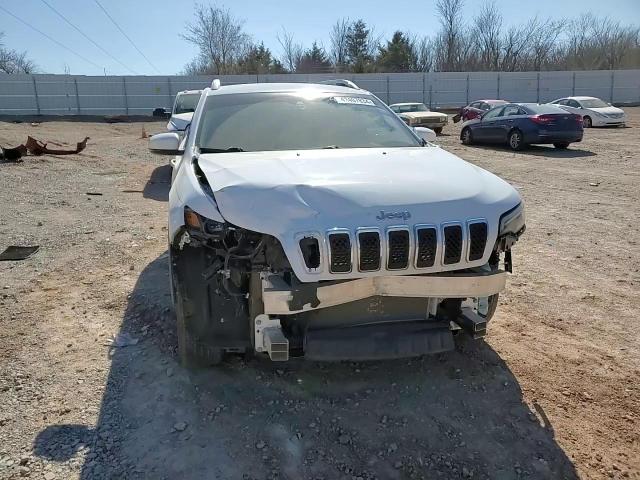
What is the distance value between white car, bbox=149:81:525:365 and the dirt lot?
1.10 ft

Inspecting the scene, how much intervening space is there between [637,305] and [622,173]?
26.5ft

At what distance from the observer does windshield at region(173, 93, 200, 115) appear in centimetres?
1284

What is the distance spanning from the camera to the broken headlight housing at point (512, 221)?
277cm

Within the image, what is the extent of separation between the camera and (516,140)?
52.1 ft

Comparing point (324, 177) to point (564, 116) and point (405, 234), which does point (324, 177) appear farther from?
point (564, 116)

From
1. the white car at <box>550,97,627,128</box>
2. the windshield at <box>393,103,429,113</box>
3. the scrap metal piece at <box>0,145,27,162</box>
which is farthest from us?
the windshield at <box>393,103,429,113</box>

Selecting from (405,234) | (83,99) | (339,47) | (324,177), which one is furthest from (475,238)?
(339,47)

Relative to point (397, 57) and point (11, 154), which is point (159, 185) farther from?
point (397, 57)

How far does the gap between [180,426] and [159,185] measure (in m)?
8.33

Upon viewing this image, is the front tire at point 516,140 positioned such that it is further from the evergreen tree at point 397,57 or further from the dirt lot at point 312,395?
the evergreen tree at point 397,57

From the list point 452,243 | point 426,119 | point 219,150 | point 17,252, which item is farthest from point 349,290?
point 426,119

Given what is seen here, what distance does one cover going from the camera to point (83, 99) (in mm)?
33469

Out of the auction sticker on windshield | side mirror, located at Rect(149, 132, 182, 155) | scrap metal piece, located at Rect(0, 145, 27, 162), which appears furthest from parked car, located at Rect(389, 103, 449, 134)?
side mirror, located at Rect(149, 132, 182, 155)

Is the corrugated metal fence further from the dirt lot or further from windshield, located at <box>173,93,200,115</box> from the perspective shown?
the dirt lot
